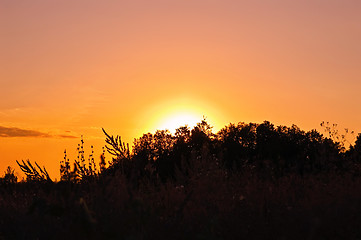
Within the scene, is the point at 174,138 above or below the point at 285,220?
above

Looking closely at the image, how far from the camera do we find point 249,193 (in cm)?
593

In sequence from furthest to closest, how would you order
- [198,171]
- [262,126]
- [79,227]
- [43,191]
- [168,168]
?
[262,126] < [168,168] < [198,171] < [43,191] < [79,227]

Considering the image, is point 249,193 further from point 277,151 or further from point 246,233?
point 277,151

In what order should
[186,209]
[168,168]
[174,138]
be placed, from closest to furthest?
[186,209], [168,168], [174,138]

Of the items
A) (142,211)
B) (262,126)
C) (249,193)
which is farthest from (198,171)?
(262,126)

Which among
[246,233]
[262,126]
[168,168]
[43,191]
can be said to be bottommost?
[246,233]

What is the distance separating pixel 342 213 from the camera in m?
4.98

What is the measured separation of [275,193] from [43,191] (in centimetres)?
294

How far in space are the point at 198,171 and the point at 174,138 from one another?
4671cm

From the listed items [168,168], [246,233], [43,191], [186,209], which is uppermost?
[168,168]

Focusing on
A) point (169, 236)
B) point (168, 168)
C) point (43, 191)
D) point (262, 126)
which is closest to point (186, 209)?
point (169, 236)

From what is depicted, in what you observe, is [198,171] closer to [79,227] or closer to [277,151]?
[79,227]

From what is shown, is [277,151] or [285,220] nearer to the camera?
[285,220]

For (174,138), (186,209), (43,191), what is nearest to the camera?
(186,209)
